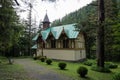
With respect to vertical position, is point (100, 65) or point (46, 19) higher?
point (46, 19)

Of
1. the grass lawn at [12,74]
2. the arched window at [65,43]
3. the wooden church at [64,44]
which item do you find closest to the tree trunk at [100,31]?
the grass lawn at [12,74]

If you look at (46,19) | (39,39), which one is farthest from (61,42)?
(46,19)

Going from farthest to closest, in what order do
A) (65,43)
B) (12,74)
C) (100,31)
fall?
(65,43), (100,31), (12,74)

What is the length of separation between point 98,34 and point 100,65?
10.6 feet

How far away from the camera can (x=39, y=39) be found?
130 ft

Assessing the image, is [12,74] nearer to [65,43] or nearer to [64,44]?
[65,43]

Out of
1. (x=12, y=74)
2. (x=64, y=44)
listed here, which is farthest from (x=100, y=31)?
(x=64, y=44)

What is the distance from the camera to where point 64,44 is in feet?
108

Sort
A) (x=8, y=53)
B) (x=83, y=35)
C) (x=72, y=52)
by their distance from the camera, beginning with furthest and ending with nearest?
(x=8, y=53), (x=83, y=35), (x=72, y=52)

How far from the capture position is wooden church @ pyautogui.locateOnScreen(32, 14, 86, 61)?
1242 inches

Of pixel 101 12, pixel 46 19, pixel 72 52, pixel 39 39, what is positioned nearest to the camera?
pixel 101 12

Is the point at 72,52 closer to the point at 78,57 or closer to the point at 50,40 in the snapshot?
the point at 78,57

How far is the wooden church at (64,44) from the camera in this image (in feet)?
104

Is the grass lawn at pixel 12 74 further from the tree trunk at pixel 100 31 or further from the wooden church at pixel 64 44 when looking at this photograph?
the wooden church at pixel 64 44
